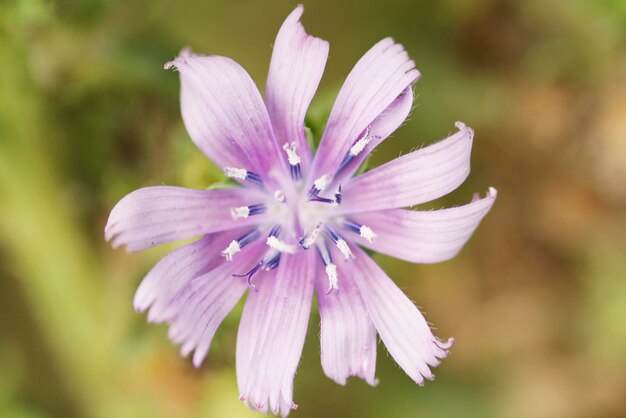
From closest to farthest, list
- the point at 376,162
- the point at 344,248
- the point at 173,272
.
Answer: the point at 173,272 < the point at 344,248 < the point at 376,162

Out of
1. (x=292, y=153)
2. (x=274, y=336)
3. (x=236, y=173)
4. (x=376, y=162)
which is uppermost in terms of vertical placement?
(x=376, y=162)

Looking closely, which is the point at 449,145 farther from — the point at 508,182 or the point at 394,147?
the point at 508,182

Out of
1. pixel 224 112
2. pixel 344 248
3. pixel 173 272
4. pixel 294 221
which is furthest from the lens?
pixel 294 221

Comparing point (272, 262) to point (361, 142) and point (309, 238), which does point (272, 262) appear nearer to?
point (309, 238)

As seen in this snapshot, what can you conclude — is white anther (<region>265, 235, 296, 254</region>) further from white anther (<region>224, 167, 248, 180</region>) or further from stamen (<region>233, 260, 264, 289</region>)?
white anther (<region>224, 167, 248, 180</region>)

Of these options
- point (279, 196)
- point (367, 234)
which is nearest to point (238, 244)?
point (279, 196)

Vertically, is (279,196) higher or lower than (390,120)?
lower

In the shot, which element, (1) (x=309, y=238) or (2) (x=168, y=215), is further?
(1) (x=309, y=238)

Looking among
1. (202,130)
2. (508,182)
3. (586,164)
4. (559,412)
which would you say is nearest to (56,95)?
(202,130)
